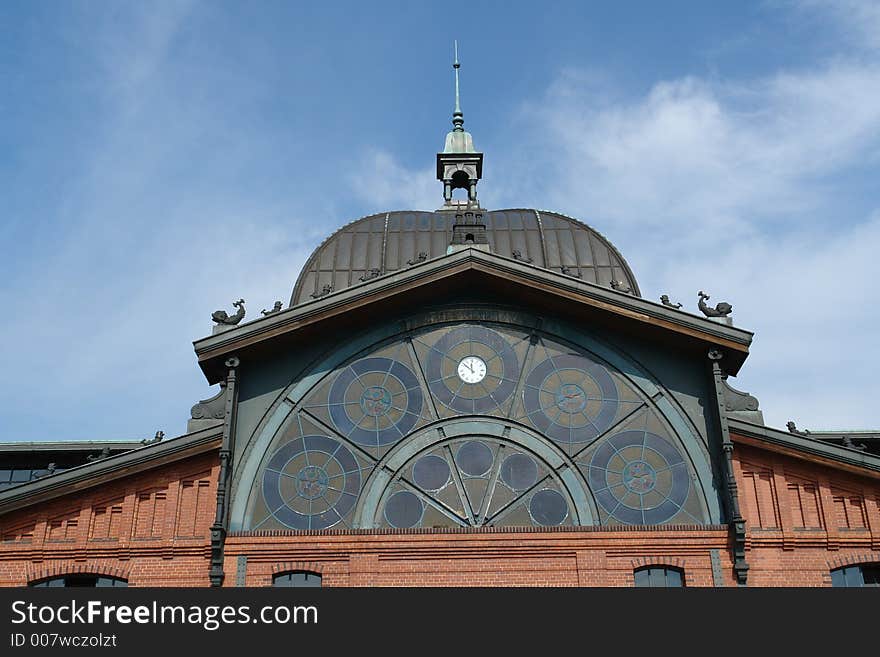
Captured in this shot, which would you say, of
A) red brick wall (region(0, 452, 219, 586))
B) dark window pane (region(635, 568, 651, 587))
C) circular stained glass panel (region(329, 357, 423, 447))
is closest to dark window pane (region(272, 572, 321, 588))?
red brick wall (region(0, 452, 219, 586))

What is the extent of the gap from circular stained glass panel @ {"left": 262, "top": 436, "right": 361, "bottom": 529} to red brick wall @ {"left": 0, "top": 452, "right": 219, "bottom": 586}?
4.22 feet

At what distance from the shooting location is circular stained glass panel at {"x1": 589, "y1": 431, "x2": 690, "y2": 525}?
913 inches

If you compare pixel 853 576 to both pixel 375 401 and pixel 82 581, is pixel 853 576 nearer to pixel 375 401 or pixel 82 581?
pixel 375 401

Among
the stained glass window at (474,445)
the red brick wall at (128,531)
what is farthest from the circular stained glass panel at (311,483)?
the red brick wall at (128,531)

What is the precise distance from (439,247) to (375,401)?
1011cm

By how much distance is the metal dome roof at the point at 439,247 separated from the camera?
32.9m

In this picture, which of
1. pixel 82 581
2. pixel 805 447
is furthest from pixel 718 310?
pixel 82 581

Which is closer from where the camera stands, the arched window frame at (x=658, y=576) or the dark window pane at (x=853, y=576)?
the dark window pane at (x=853, y=576)

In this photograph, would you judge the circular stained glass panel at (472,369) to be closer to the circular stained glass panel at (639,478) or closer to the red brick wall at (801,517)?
the circular stained glass panel at (639,478)

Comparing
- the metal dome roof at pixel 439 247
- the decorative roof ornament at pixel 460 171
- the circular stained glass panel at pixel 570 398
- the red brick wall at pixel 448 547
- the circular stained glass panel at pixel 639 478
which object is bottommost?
the red brick wall at pixel 448 547

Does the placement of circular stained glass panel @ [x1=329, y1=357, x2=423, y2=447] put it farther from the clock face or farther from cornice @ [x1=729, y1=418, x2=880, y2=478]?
cornice @ [x1=729, y1=418, x2=880, y2=478]

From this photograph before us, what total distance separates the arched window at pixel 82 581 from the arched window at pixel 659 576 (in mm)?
10261

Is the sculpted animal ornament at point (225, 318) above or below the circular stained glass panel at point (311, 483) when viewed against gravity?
above
